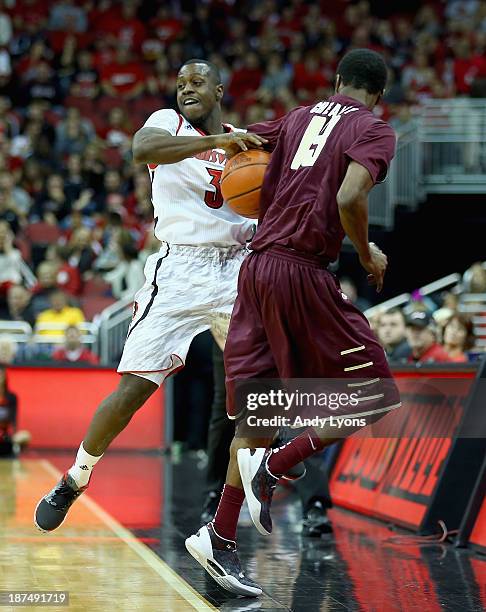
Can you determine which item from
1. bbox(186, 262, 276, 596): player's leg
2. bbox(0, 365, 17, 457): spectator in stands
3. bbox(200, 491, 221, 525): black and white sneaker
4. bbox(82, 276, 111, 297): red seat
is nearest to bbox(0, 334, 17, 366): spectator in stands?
bbox(0, 365, 17, 457): spectator in stands

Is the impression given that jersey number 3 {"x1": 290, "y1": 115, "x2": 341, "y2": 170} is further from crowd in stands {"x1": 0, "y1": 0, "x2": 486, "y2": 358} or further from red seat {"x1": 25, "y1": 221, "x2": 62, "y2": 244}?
red seat {"x1": 25, "y1": 221, "x2": 62, "y2": 244}

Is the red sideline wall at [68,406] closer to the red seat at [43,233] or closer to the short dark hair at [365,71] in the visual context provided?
the red seat at [43,233]

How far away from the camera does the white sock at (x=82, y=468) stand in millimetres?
5699

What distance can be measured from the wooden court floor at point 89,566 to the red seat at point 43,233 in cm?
853

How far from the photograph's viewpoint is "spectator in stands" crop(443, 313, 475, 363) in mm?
9203

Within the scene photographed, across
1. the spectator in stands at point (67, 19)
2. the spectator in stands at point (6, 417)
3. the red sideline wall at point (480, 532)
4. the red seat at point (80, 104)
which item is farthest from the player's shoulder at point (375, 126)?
the spectator in stands at point (67, 19)

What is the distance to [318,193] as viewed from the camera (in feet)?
16.3

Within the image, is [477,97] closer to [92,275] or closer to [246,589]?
[92,275]

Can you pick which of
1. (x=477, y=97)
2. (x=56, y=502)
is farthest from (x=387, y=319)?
(x=477, y=97)

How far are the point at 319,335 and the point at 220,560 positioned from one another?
42.0 inches

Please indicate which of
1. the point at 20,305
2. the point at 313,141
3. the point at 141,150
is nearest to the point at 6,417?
the point at 20,305

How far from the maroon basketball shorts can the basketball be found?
12.6 inches

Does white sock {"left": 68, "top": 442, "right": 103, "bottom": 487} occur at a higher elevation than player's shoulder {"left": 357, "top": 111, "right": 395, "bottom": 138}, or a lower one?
lower

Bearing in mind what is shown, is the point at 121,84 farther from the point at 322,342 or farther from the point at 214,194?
the point at 322,342
